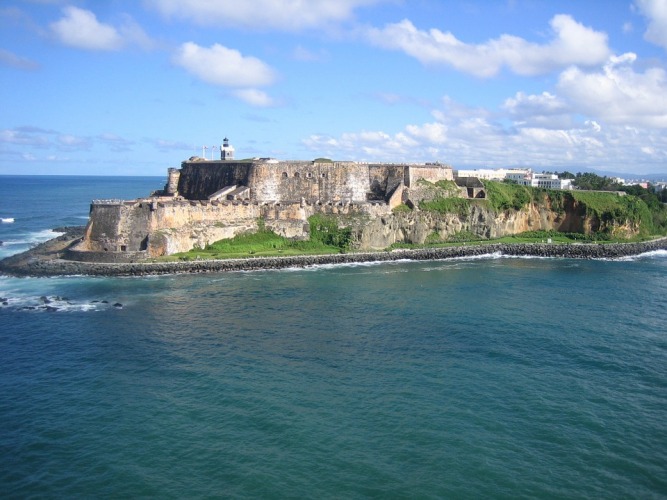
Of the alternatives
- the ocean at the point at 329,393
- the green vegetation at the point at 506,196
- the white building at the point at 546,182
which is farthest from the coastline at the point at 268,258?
the white building at the point at 546,182

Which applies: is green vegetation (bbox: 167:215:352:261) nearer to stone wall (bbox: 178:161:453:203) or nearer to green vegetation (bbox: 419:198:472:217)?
stone wall (bbox: 178:161:453:203)

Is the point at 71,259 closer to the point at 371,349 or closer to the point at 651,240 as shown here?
the point at 371,349

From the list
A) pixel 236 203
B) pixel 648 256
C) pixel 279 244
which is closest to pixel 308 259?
pixel 279 244

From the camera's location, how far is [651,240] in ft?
188

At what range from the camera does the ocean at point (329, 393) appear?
15422 millimetres

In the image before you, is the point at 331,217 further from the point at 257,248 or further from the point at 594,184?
the point at 594,184

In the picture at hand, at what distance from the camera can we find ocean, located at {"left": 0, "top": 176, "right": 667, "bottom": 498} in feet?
50.6

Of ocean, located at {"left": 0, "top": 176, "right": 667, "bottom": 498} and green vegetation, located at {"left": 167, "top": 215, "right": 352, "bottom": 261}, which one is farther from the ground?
green vegetation, located at {"left": 167, "top": 215, "right": 352, "bottom": 261}

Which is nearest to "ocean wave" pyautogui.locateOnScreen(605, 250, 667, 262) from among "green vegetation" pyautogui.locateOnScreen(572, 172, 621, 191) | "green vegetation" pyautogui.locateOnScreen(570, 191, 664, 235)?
"green vegetation" pyautogui.locateOnScreen(570, 191, 664, 235)

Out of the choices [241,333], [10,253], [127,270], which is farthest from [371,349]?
[10,253]

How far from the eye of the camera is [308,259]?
145 ft

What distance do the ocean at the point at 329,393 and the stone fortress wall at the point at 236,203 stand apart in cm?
706

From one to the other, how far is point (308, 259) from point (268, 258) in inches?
123

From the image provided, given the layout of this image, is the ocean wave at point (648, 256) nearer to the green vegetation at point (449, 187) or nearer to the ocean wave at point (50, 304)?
the green vegetation at point (449, 187)
